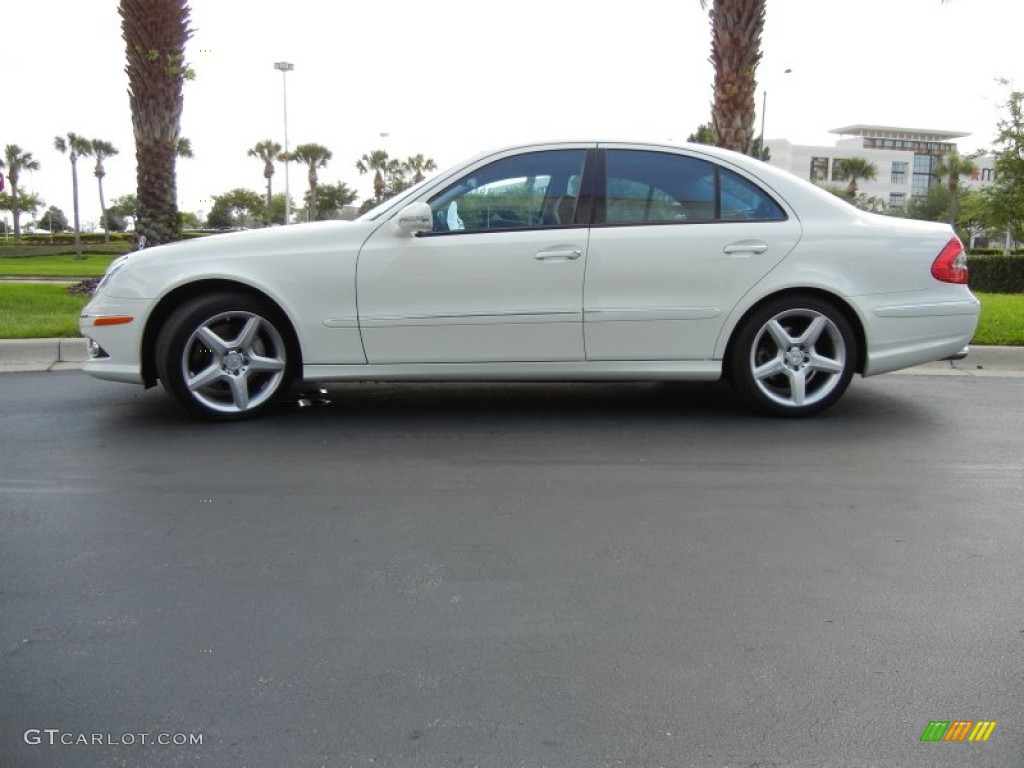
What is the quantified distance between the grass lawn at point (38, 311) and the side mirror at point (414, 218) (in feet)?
13.5

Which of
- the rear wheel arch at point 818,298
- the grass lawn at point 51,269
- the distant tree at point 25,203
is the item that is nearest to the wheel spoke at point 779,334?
the rear wheel arch at point 818,298

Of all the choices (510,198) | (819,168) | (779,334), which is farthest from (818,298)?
(819,168)

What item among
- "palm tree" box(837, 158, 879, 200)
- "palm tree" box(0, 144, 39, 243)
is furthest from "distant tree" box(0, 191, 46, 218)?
"palm tree" box(837, 158, 879, 200)

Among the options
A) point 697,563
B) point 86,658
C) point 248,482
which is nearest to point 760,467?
→ point 697,563

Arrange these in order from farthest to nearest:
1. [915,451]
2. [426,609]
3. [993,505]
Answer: [915,451]
[993,505]
[426,609]

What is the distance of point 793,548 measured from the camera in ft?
11.9

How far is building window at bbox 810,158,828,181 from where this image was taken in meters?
116

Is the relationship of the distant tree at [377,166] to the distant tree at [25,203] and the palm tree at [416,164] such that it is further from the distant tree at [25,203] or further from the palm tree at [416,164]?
the distant tree at [25,203]

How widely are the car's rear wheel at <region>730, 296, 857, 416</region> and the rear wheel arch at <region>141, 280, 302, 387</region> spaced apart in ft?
8.65

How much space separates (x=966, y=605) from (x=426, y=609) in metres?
1.77

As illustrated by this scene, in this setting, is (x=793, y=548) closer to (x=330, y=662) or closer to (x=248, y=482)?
(x=330, y=662)

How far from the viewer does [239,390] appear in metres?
5.53

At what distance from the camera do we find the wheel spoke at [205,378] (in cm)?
545

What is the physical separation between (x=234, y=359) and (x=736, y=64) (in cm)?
800
